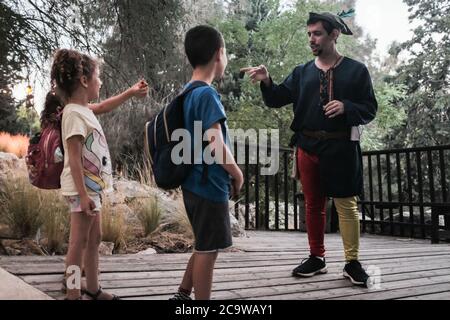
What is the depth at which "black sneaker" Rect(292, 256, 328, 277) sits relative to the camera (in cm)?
207

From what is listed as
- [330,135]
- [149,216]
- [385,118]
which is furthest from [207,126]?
[385,118]

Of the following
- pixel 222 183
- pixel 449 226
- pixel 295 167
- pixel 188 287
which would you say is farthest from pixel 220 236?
pixel 449 226

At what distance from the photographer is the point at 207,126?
4.24 ft

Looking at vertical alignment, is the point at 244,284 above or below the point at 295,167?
below

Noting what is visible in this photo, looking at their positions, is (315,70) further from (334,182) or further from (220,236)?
(220,236)

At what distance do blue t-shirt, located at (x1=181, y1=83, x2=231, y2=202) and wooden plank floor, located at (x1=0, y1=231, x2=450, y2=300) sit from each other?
1.70 ft

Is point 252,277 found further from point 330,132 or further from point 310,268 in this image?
point 330,132

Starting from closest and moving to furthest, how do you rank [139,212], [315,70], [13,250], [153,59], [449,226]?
1. [315,70]
2. [13,250]
3. [139,212]
4. [153,59]
5. [449,226]

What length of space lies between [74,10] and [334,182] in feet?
10.0

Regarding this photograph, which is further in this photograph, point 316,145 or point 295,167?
point 295,167

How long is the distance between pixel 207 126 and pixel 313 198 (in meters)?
1.04

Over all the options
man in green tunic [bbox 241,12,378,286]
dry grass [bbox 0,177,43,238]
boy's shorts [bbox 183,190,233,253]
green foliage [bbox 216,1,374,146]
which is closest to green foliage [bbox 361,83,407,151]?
green foliage [bbox 216,1,374,146]

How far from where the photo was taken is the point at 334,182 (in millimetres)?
2027

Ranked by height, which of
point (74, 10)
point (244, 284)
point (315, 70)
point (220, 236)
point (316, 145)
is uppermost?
point (74, 10)
